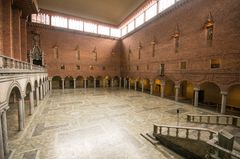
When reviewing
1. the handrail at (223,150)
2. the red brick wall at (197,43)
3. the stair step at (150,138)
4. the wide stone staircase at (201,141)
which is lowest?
the stair step at (150,138)

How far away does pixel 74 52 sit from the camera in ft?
91.6

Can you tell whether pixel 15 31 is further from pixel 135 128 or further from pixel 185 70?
pixel 185 70

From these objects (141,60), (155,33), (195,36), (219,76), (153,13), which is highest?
(153,13)

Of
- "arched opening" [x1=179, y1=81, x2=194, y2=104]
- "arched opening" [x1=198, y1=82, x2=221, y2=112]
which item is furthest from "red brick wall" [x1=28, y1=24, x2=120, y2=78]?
"arched opening" [x1=198, y1=82, x2=221, y2=112]

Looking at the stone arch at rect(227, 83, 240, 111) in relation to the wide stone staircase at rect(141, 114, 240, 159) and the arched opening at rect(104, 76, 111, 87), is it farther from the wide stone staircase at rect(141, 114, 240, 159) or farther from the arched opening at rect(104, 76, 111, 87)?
the arched opening at rect(104, 76, 111, 87)

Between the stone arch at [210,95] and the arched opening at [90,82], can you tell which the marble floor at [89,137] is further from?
the arched opening at [90,82]

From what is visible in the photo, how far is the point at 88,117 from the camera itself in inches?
448

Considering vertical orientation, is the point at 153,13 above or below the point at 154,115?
above

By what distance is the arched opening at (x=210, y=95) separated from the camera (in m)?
15.8

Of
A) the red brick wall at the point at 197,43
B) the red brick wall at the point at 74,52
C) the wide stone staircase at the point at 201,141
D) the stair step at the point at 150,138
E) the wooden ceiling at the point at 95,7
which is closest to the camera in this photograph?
the wide stone staircase at the point at 201,141

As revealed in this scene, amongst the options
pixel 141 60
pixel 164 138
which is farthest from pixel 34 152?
pixel 141 60

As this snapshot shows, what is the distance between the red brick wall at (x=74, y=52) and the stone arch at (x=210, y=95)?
66.3 ft

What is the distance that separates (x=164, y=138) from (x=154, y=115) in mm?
4392

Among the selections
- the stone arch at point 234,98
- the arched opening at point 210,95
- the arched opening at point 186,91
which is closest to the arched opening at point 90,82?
the arched opening at point 186,91
